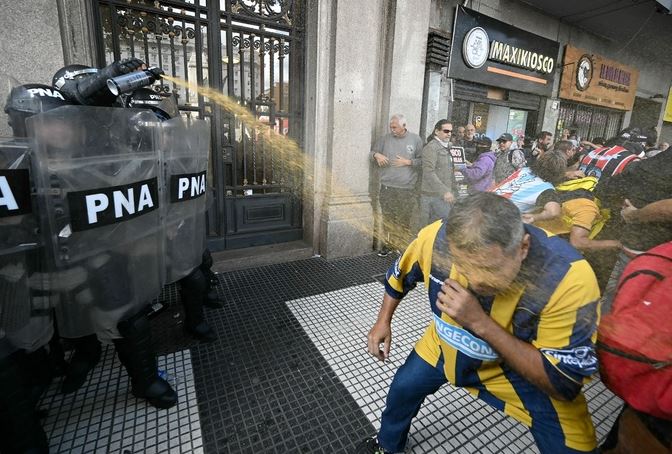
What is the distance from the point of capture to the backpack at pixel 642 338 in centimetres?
111

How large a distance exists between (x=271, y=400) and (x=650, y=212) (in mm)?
2866

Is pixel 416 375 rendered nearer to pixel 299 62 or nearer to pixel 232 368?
pixel 232 368

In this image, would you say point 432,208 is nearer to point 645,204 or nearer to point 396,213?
point 396,213

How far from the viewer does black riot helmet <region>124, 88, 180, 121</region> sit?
2.43 metres

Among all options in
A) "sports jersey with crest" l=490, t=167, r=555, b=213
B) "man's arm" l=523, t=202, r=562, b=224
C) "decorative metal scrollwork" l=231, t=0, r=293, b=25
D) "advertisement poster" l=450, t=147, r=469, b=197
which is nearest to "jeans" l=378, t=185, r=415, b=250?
"advertisement poster" l=450, t=147, r=469, b=197

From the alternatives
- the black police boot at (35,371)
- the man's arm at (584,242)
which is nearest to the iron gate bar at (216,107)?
the black police boot at (35,371)

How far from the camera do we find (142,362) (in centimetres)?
213

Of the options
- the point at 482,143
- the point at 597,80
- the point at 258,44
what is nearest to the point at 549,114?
the point at 597,80

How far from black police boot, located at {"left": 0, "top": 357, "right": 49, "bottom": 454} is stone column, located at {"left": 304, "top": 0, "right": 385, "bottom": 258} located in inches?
140

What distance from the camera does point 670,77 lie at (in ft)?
43.6

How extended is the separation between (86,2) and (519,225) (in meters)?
4.35

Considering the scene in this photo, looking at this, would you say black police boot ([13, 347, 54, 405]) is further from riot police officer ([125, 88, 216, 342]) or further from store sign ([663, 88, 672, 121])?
store sign ([663, 88, 672, 121])

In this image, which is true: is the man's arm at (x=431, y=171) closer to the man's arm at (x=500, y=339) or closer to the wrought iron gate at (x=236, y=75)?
the wrought iron gate at (x=236, y=75)

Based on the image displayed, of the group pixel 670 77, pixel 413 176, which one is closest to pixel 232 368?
pixel 413 176
